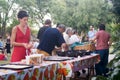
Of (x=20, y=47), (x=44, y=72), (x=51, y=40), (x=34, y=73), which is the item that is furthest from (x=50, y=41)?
(x=34, y=73)

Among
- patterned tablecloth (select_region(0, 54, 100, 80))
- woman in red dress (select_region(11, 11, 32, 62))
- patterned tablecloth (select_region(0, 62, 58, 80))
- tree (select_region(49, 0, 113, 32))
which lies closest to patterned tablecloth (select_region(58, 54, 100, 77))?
patterned tablecloth (select_region(0, 54, 100, 80))

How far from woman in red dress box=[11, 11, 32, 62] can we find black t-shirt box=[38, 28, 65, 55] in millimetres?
819

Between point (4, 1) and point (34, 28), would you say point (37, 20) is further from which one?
point (4, 1)

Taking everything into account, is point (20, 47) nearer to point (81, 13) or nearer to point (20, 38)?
point (20, 38)

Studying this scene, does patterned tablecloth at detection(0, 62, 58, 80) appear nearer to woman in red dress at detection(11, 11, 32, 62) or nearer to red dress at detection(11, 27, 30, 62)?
woman in red dress at detection(11, 11, 32, 62)

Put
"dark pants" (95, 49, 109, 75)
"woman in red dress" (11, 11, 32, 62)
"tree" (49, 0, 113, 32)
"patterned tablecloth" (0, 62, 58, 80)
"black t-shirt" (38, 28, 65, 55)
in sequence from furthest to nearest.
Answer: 1. "tree" (49, 0, 113, 32)
2. "dark pants" (95, 49, 109, 75)
3. "black t-shirt" (38, 28, 65, 55)
4. "woman in red dress" (11, 11, 32, 62)
5. "patterned tablecloth" (0, 62, 58, 80)

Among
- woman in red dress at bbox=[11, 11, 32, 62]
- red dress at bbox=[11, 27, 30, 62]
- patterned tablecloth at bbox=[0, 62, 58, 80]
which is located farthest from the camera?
red dress at bbox=[11, 27, 30, 62]

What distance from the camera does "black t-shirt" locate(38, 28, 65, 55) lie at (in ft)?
20.2

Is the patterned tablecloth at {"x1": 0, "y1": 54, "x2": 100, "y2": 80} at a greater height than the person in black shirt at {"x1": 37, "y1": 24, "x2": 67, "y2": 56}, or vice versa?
the person in black shirt at {"x1": 37, "y1": 24, "x2": 67, "y2": 56}

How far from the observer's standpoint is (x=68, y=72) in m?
5.39

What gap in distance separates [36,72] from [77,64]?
2029 millimetres

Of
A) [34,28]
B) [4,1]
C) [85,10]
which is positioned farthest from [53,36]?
[34,28]

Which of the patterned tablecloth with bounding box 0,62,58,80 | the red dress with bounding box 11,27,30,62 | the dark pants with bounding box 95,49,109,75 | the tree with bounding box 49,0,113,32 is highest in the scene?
the tree with bounding box 49,0,113,32

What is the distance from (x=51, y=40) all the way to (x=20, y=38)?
102cm
